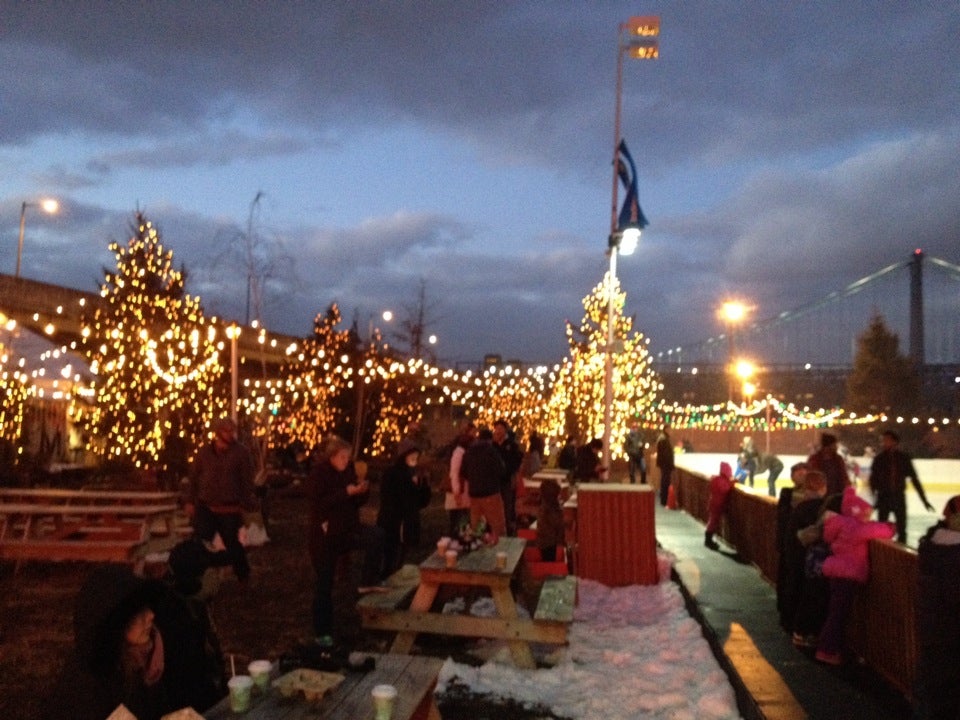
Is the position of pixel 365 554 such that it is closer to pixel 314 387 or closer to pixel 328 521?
pixel 328 521

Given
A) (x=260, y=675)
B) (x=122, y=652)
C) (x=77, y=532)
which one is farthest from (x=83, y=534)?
(x=122, y=652)

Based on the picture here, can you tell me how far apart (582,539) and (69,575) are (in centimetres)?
593

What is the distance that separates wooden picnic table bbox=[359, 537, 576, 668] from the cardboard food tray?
11.0 feet

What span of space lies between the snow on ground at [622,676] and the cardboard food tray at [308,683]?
9.01ft

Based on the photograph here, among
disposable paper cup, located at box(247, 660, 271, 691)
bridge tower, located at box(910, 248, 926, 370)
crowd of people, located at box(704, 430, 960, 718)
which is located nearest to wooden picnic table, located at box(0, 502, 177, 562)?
disposable paper cup, located at box(247, 660, 271, 691)

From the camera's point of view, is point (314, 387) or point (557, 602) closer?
point (557, 602)

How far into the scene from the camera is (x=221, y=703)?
381cm

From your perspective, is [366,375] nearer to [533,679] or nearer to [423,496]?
[423,496]

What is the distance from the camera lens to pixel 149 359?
17.0 m

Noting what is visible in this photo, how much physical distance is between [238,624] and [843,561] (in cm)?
521

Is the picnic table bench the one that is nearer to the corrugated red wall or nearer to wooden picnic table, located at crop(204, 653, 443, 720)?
the corrugated red wall

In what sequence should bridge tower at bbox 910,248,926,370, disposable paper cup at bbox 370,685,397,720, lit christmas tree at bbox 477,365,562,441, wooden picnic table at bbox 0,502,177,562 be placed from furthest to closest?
bridge tower at bbox 910,248,926,370
lit christmas tree at bbox 477,365,562,441
wooden picnic table at bbox 0,502,177,562
disposable paper cup at bbox 370,685,397,720

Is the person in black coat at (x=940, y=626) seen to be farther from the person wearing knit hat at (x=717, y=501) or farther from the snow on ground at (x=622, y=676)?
the person wearing knit hat at (x=717, y=501)

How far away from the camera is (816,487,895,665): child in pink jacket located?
6.96 metres
